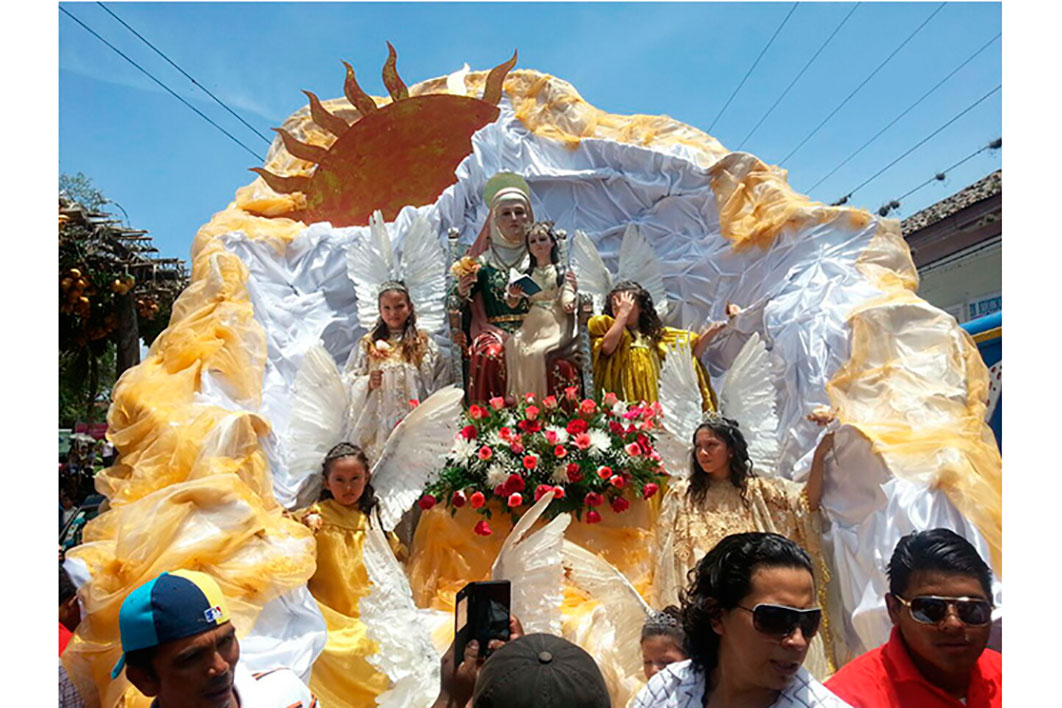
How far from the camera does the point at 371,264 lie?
6719 mm

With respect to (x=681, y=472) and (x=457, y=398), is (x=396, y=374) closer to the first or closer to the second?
(x=457, y=398)

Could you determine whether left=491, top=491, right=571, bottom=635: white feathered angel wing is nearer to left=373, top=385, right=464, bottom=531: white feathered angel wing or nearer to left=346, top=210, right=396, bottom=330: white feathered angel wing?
left=373, top=385, right=464, bottom=531: white feathered angel wing

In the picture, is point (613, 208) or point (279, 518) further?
point (613, 208)

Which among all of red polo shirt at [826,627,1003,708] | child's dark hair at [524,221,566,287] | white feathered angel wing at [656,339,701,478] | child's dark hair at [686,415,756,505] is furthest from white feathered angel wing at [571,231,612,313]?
red polo shirt at [826,627,1003,708]

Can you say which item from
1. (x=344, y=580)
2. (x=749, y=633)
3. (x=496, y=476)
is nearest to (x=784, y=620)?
(x=749, y=633)

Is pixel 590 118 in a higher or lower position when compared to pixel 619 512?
higher

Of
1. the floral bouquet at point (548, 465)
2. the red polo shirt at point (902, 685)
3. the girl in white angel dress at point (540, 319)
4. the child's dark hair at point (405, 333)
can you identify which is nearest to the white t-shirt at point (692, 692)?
the red polo shirt at point (902, 685)

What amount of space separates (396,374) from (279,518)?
1848mm

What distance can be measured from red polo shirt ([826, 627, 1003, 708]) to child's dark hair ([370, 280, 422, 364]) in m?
4.07

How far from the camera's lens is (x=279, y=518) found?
3.89 m

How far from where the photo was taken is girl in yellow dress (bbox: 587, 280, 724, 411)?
5.85m

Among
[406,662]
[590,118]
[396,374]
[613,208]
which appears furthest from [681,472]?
[590,118]

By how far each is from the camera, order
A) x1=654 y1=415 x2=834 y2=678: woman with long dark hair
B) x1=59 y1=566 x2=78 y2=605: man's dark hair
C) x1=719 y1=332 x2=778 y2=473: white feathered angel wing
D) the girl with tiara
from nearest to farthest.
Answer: x1=59 y1=566 x2=78 y2=605: man's dark hair
x1=654 y1=415 x2=834 y2=678: woman with long dark hair
x1=719 y1=332 x2=778 y2=473: white feathered angel wing
the girl with tiara

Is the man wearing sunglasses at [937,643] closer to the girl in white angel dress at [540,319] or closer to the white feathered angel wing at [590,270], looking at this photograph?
the girl in white angel dress at [540,319]
